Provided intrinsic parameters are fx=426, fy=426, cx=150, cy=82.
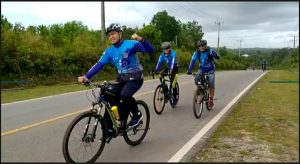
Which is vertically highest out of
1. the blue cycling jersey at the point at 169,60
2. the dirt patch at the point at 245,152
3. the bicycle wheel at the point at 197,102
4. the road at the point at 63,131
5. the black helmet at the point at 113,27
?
the black helmet at the point at 113,27

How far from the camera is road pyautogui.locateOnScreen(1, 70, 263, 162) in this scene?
6758 mm

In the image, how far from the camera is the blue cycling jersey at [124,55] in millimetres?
7035

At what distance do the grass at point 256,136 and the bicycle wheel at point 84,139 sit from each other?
148 centimetres

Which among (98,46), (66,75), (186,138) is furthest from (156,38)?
(186,138)

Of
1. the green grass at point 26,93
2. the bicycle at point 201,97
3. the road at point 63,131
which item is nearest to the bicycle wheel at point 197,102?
the bicycle at point 201,97

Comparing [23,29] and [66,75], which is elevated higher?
[23,29]

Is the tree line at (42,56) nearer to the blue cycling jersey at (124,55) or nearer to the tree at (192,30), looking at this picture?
the blue cycling jersey at (124,55)

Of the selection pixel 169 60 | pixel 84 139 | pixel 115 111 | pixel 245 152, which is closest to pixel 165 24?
pixel 169 60

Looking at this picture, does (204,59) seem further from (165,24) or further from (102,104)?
(165,24)

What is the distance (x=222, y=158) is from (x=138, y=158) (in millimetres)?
1307

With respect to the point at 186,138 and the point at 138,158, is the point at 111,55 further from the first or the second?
the point at 186,138

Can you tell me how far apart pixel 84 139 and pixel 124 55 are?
1595mm

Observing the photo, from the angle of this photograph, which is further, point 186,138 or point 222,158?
point 186,138

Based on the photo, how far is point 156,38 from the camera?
4194 centimetres
